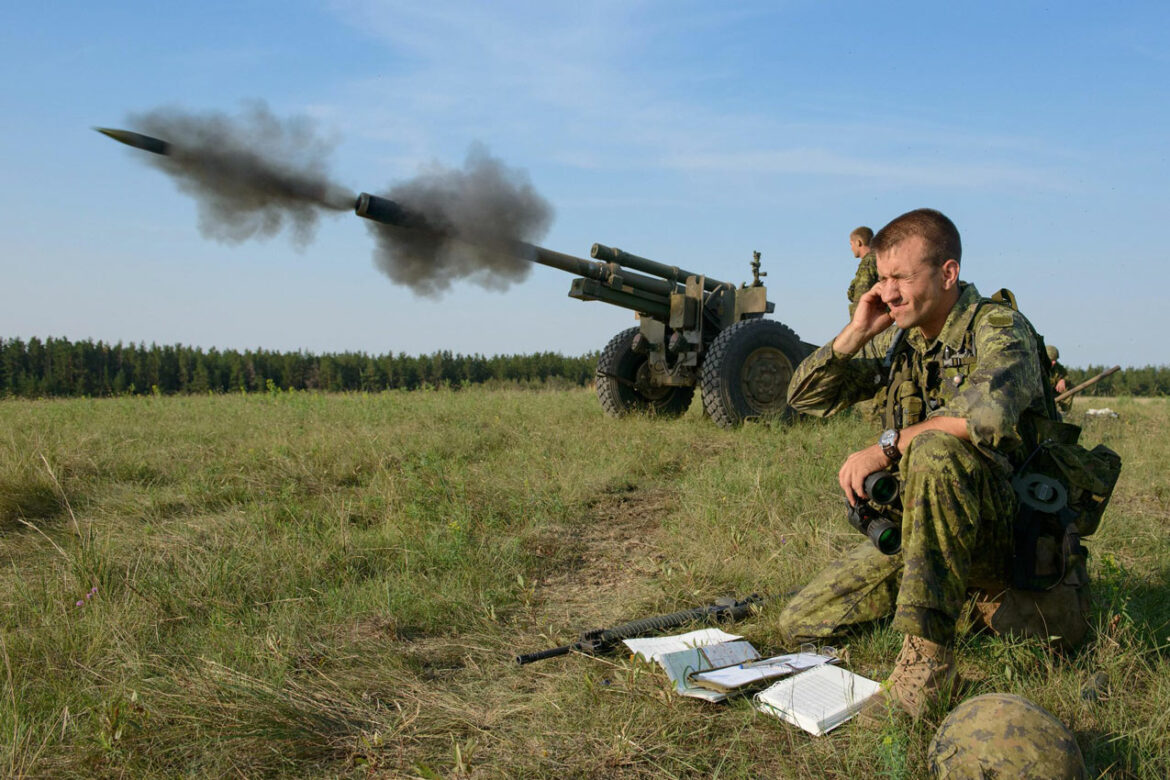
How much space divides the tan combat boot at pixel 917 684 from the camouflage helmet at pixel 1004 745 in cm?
28

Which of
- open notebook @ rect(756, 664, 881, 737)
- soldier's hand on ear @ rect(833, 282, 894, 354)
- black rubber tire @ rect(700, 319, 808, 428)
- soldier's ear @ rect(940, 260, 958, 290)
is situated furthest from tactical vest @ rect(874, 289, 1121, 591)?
black rubber tire @ rect(700, 319, 808, 428)

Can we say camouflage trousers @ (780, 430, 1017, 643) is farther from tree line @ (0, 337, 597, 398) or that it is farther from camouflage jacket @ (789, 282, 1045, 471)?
tree line @ (0, 337, 597, 398)

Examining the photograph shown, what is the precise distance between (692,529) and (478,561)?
123 cm

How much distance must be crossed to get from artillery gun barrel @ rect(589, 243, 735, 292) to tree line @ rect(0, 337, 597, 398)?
12.5m

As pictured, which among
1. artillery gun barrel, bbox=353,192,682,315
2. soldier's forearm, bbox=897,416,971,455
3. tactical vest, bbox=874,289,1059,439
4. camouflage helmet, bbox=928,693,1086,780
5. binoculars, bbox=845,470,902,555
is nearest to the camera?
camouflage helmet, bbox=928,693,1086,780

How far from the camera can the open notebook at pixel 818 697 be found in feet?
8.09

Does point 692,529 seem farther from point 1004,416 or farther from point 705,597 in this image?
point 1004,416

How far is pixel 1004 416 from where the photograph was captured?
8.11 feet

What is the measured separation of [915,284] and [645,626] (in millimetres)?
1659

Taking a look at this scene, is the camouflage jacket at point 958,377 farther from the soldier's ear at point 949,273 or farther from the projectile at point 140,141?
the projectile at point 140,141

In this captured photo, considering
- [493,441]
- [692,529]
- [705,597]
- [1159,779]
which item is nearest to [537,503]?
[692,529]

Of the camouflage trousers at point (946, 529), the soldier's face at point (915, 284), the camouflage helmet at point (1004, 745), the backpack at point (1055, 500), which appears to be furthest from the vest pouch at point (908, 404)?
the camouflage helmet at point (1004, 745)

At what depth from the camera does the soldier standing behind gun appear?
2.48m

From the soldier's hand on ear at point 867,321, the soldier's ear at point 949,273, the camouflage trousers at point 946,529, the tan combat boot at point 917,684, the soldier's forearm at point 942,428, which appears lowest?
the tan combat boot at point 917,684
